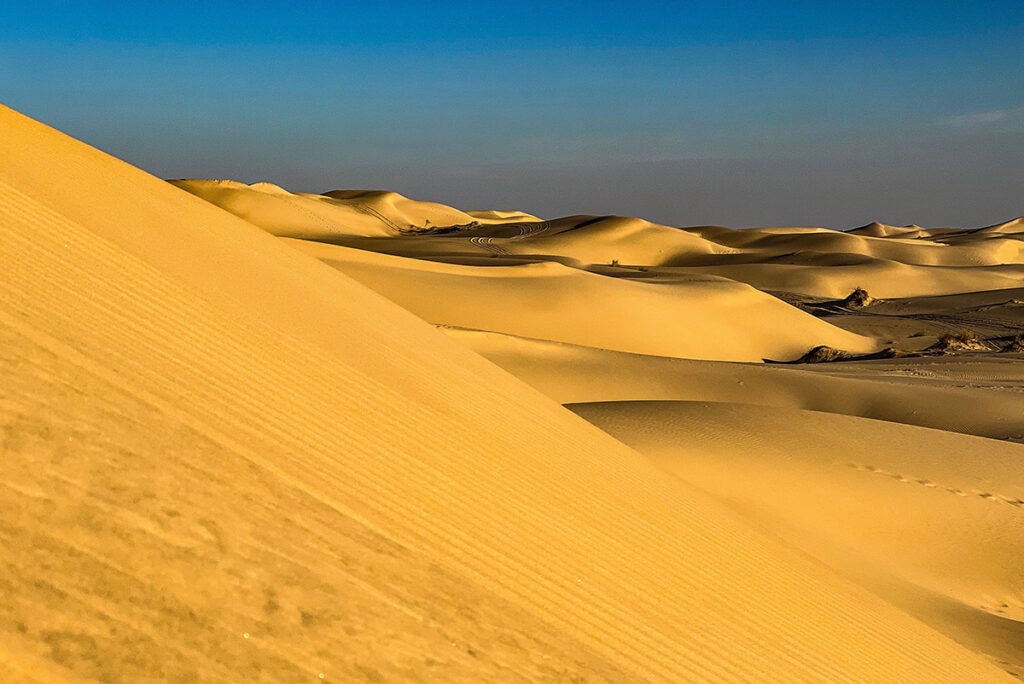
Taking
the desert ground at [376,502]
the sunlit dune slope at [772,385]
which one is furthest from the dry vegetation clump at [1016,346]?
the desert ground at [376,502]

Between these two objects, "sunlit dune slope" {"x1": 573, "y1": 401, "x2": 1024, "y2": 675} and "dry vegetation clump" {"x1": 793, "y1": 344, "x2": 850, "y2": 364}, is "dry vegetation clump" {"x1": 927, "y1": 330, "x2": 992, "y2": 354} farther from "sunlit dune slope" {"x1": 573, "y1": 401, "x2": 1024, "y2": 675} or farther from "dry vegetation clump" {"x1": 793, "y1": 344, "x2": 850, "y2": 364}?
"sunlit dune slope" {"x1": 573, "y1": 401, "x2": 1024, "y2": 675}

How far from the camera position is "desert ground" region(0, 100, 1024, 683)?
9.08 ft

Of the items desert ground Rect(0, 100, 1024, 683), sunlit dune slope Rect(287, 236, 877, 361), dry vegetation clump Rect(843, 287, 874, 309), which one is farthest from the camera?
dry vegetation clump Rect(843, 287, 874, 309)

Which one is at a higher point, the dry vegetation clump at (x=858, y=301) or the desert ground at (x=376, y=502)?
the dry vegetation clump at (x=858, y=301)

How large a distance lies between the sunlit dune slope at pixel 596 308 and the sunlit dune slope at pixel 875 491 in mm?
11168

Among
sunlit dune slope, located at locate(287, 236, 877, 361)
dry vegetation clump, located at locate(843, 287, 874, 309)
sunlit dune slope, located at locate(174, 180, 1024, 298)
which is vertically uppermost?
sunlit dune slope, located at locate(174, 180, 1024, 298)

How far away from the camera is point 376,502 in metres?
4.04

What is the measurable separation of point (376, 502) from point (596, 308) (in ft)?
72.4

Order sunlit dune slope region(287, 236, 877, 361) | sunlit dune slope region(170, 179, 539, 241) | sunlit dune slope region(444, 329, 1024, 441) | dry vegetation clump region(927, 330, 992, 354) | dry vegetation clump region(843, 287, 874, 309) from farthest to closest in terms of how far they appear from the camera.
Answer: sunlit dune slope region(170, 179, 539, 241) → dry vegetation clump region(843, 287, 874, 309) → dry vegetation clump region(927, 330, 992, 354) → sunlit dune slope region(287, 236, 877, 361) → sunlit dune slope region(444, 329, 1024, 441)

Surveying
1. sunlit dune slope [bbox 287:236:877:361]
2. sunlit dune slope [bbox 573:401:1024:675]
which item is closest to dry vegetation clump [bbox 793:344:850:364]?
sunlit dune slope [bbox 287:236:877:361]

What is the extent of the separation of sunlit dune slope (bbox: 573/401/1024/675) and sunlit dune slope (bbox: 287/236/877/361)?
11.2 meters

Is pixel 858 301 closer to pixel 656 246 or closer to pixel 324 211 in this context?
pixel 656 246

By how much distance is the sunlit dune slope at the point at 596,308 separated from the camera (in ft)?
76.9

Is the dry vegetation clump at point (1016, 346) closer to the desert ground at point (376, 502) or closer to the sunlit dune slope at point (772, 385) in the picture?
the sunlit dune slope at point (772, 385)
